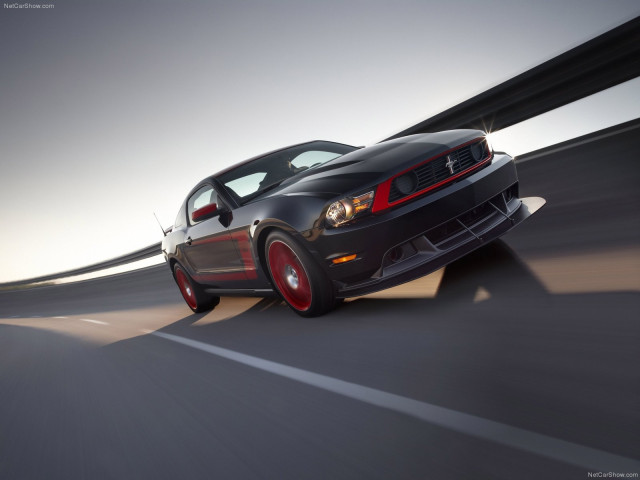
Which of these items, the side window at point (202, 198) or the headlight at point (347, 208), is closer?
the headlight at point (347, 208)

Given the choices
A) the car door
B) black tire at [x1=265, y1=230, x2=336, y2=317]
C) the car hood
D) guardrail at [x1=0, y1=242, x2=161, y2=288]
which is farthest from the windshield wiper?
guardrail at [x1=0, y1=242, x2=161, y2=288]

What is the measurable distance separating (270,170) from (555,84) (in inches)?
138

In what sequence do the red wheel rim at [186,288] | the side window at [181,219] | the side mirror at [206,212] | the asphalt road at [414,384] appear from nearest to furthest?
the asphalt road at [414,384] → the side mirror at [206,212] → the side window at [181,219] → the red wheel rim at [186,288]

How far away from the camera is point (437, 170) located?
134 inches

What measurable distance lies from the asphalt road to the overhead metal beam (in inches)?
36.2

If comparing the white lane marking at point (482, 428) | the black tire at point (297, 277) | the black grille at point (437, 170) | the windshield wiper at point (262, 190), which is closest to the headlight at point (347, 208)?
the black grille at point (437, 170)

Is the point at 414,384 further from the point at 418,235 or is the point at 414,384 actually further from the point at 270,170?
the point at 270,170

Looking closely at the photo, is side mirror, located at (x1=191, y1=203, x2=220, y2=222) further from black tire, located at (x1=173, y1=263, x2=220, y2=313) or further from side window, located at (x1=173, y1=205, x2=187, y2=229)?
black tire, located at (x1=173, y1=263, x2=220, y2=313)

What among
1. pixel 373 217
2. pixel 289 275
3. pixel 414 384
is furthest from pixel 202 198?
pixel 414 384

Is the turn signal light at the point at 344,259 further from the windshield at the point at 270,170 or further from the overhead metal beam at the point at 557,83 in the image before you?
the overhead metal beam at the point at 557,83

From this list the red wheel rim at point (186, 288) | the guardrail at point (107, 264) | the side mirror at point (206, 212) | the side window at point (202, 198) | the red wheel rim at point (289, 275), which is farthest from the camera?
the guardrail at point (107, 264)

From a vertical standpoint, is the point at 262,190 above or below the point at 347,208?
above

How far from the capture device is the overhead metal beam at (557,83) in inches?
212

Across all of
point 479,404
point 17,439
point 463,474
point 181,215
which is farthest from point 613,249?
point 181,215
